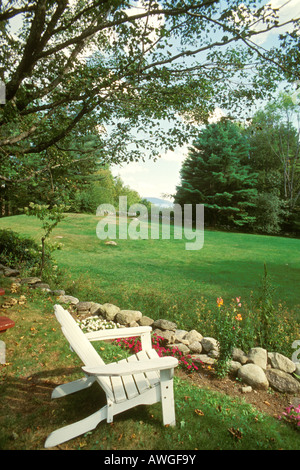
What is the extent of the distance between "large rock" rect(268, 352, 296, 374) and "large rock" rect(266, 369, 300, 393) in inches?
9.1

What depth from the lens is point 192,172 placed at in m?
27.0

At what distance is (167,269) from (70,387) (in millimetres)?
6773

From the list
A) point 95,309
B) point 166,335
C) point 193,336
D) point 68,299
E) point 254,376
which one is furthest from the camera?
point 68,299

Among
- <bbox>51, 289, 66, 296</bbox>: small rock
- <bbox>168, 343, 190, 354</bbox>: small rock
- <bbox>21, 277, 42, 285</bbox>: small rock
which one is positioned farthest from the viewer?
<bbox>21, 277, 42, 285</bbox>: small rock

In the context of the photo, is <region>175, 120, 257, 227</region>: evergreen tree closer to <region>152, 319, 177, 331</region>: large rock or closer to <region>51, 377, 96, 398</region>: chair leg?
<region>152, 319, 177, 331</region>: large rock

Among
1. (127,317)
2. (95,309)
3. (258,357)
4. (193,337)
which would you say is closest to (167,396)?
(258,357)

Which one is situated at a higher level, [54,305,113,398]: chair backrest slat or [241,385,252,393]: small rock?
[54,305,113,398]: chair backrest slat

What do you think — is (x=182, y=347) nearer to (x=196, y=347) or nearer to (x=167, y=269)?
(x=196, y=347)

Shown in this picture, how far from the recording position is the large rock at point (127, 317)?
5.03 metres

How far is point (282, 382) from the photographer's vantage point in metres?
3.55

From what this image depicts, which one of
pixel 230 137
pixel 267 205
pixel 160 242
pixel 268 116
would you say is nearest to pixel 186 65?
pixel 160 242

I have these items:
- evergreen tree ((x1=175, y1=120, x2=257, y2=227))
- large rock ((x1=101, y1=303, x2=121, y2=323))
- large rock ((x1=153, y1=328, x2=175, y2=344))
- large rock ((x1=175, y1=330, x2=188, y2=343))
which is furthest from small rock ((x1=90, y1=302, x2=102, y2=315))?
evergreen tree ((x1=175, y1=120, x2=257, y2=227))

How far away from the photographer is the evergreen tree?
25031 mm

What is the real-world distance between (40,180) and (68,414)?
19.3 feet
